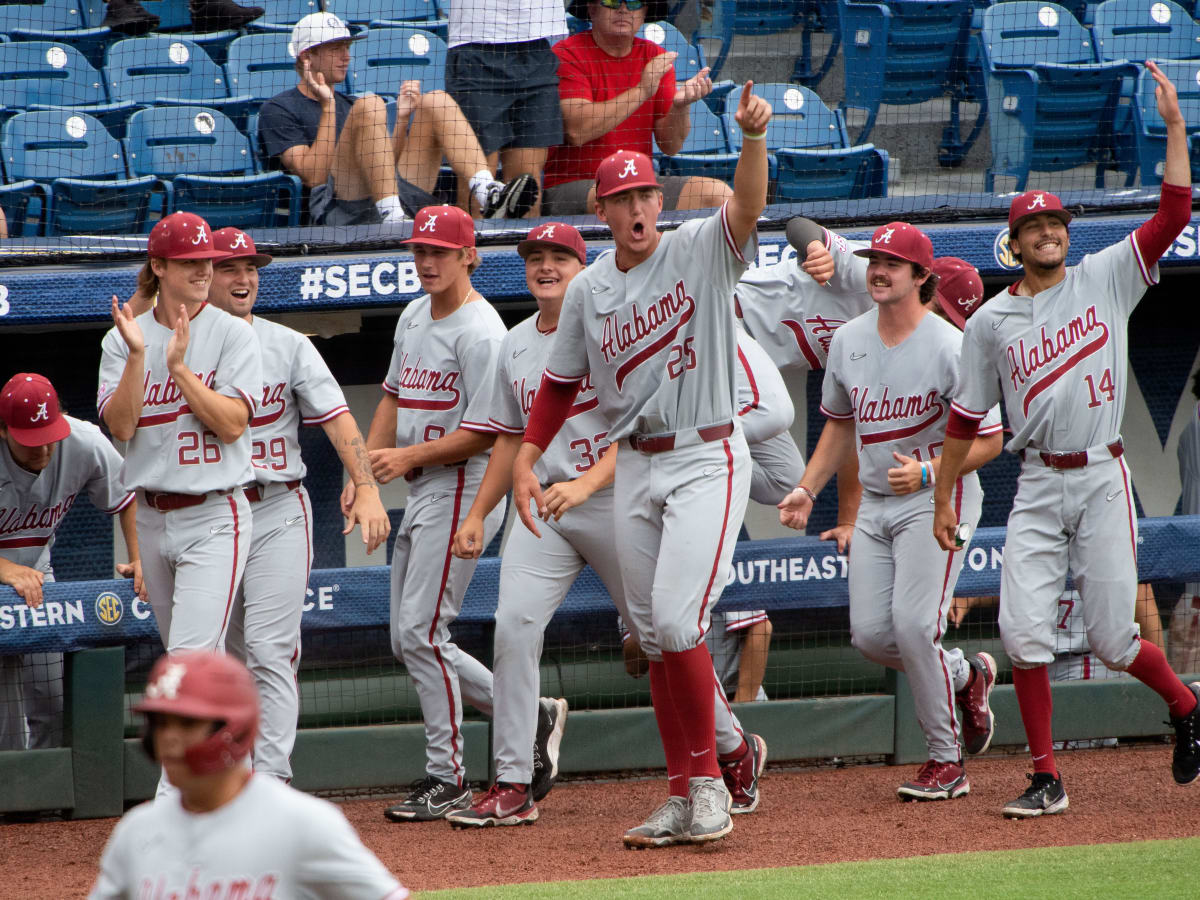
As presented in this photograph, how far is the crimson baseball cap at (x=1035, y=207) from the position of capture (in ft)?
13.3

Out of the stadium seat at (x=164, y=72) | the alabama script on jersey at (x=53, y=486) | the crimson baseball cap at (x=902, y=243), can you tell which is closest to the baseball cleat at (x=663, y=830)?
the crimson baseball cap at (x=902, y=243)

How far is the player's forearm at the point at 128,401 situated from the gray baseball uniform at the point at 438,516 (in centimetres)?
94

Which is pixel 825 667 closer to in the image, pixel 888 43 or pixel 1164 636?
pixel 1164 636

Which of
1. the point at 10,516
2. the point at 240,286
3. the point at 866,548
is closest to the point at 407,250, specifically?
the point at 240,286

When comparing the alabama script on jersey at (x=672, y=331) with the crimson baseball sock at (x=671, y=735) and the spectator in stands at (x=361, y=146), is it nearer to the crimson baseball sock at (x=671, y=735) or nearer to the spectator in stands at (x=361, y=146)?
the crimson baseball sock at (x=671, y=735)

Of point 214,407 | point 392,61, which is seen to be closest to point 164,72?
point 392,61

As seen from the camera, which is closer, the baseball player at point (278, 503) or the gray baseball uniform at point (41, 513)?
the baseball player at point (278, 503)

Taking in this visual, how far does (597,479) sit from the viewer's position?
389 cm

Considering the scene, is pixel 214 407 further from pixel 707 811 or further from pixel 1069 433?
pixel 1069 433

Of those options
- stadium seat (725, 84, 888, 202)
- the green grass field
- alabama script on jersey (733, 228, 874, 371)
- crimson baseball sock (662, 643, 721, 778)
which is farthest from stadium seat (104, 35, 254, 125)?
the green grass field

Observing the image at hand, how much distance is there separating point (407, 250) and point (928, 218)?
6.80 ft

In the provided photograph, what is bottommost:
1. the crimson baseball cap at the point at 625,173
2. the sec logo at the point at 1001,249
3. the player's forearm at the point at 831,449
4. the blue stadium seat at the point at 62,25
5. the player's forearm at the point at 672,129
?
the player's forearm at the point at 831,449

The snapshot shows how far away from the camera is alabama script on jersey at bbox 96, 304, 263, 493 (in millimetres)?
3820

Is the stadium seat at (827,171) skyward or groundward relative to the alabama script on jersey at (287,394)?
skyward
